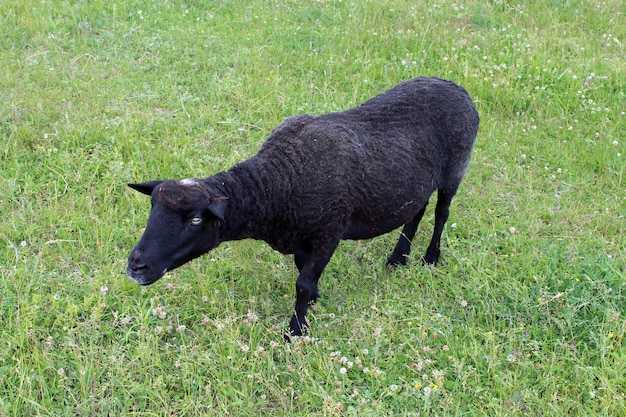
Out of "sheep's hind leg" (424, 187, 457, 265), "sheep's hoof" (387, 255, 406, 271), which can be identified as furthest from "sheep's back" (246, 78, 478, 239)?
"sheep's hoof" (387, 255, 406, 271)

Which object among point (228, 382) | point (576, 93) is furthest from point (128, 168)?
point (576, 93)

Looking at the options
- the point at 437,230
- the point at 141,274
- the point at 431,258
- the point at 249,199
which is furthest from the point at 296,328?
the point at 437,230

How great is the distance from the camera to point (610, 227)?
18.5ft

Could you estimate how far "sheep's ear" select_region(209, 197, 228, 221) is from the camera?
373 centimetres

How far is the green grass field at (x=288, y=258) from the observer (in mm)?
4000

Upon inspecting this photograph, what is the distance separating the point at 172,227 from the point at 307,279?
1.15 m

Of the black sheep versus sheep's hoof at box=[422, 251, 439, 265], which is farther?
sheep's hoof at box=[422, 251, 439, 265]

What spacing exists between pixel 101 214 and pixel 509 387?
3605mm

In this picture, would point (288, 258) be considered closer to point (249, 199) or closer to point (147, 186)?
point (249, 199)

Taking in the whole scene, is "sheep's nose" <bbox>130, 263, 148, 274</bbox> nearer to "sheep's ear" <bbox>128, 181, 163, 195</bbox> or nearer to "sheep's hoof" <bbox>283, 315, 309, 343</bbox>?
"sheep's ear" <bbox>128, 181, 163, 195</bbox>

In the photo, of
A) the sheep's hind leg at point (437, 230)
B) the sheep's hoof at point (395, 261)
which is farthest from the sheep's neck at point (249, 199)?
the sheep's hind leg at point (437, 230)

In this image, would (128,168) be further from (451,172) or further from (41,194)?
(451,172)

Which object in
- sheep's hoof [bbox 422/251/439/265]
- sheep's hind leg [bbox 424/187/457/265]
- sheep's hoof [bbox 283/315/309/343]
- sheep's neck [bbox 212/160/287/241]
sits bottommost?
sheep's hoof [bbox 283/315/309/343]

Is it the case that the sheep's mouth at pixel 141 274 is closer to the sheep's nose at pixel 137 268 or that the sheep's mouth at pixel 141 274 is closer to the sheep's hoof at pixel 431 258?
the sheep's nose at pixel 137 268
